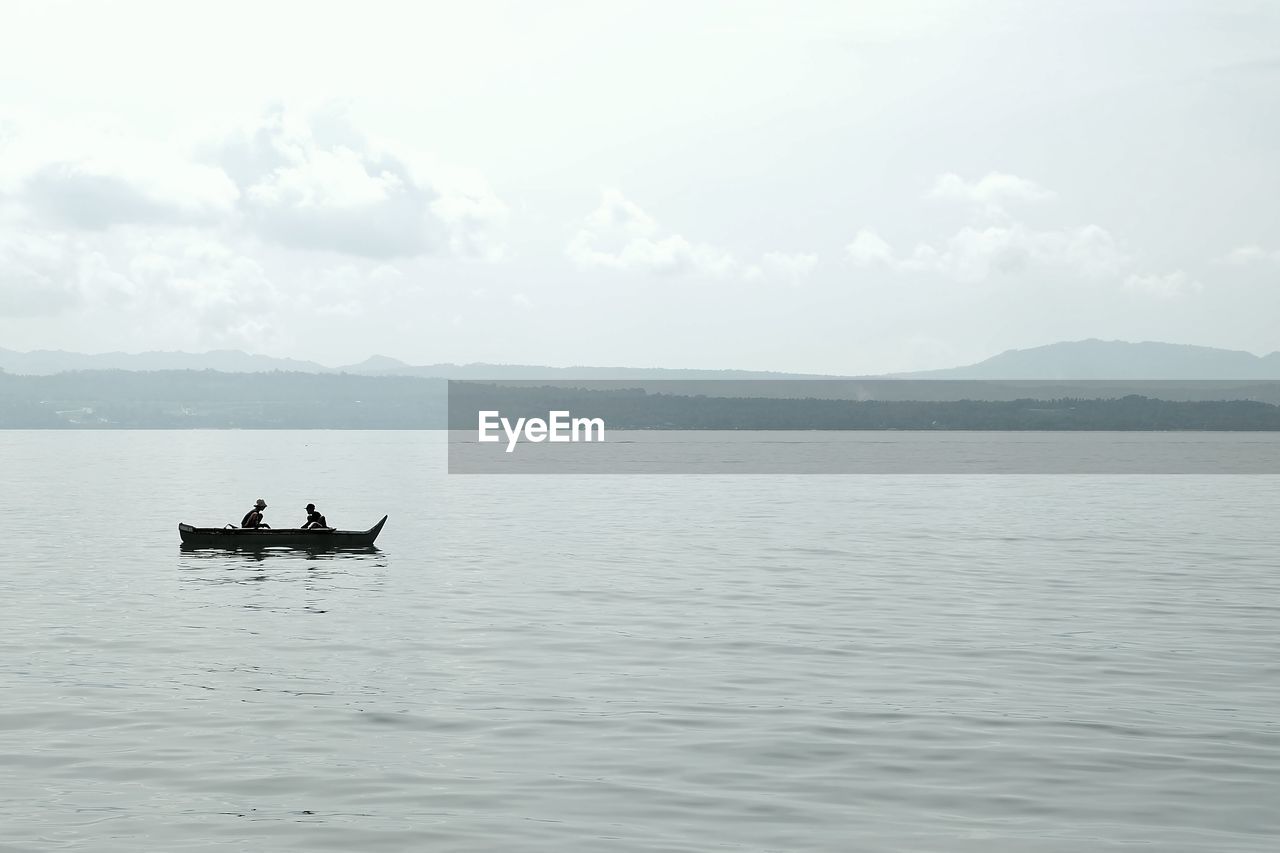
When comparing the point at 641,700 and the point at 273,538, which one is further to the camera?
the point at 273,538

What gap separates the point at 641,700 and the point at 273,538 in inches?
1376

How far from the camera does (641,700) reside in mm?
26344

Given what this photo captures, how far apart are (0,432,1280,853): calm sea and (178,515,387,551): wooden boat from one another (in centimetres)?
93

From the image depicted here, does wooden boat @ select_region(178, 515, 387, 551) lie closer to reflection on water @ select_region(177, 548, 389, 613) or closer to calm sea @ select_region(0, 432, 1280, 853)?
reflection on water @ select_region(177, 548, 389, 613)

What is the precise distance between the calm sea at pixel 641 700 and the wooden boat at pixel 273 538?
3.04ft

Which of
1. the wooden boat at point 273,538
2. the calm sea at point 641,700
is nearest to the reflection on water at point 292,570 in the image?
the calm sea at point 641,700

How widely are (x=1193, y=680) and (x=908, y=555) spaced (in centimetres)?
3167

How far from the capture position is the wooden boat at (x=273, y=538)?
57.4 metres

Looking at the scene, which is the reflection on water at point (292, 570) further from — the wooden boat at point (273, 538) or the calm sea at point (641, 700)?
the wooden boat at point (273, 538)

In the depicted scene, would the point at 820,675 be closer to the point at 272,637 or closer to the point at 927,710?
the point at 927,710

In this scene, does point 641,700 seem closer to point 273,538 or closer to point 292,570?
point 292,570

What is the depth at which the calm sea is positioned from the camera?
60.2 feet

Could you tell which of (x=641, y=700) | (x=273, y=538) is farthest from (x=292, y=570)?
(x=641, y=700)

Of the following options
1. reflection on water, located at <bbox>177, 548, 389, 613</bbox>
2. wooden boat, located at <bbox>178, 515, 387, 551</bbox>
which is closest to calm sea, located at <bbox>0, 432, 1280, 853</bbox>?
reflection on water, located at <bbox>177, 548, 389, 613</bbox>
